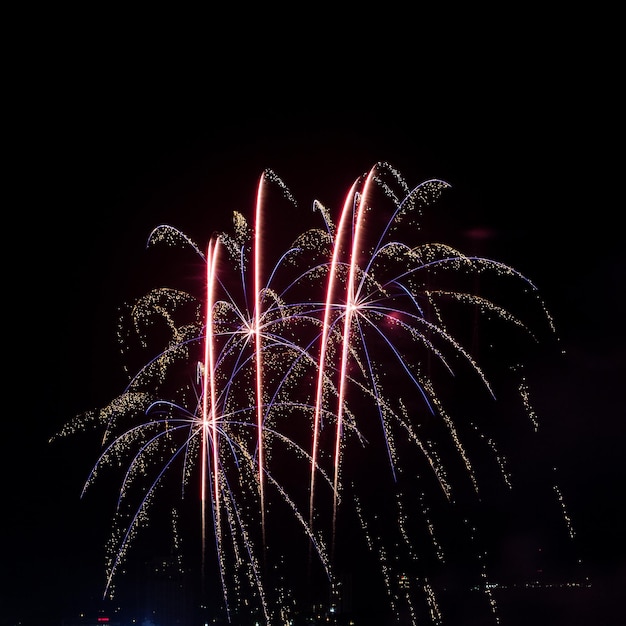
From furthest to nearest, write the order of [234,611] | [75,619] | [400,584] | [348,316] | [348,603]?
[75,619]
[234,611]
[400,584]
[348,603]
[348,316]

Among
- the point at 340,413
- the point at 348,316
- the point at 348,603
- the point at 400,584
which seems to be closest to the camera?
the point at 340,413

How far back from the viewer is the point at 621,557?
146 feet

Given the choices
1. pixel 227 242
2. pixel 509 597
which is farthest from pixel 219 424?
Result: pixel 509 597

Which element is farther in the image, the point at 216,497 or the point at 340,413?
the point at 216,497

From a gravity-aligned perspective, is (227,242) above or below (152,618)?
below

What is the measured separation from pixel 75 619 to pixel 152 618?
6.10 m

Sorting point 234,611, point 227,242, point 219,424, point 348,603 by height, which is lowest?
point 219,424

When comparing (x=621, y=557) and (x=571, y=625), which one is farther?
(x=571, y=625)

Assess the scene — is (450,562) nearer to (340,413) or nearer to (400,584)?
(400,584)

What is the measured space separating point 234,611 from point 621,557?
19.5 meters

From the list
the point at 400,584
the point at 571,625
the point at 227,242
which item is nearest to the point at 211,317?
the point at 227,242

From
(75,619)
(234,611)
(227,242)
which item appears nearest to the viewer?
(227,242)

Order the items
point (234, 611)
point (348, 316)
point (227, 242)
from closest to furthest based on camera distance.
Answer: point (348, 316) → point (227, 242) → point (234, 611)

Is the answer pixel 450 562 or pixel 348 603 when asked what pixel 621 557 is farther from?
pixel 348 603
